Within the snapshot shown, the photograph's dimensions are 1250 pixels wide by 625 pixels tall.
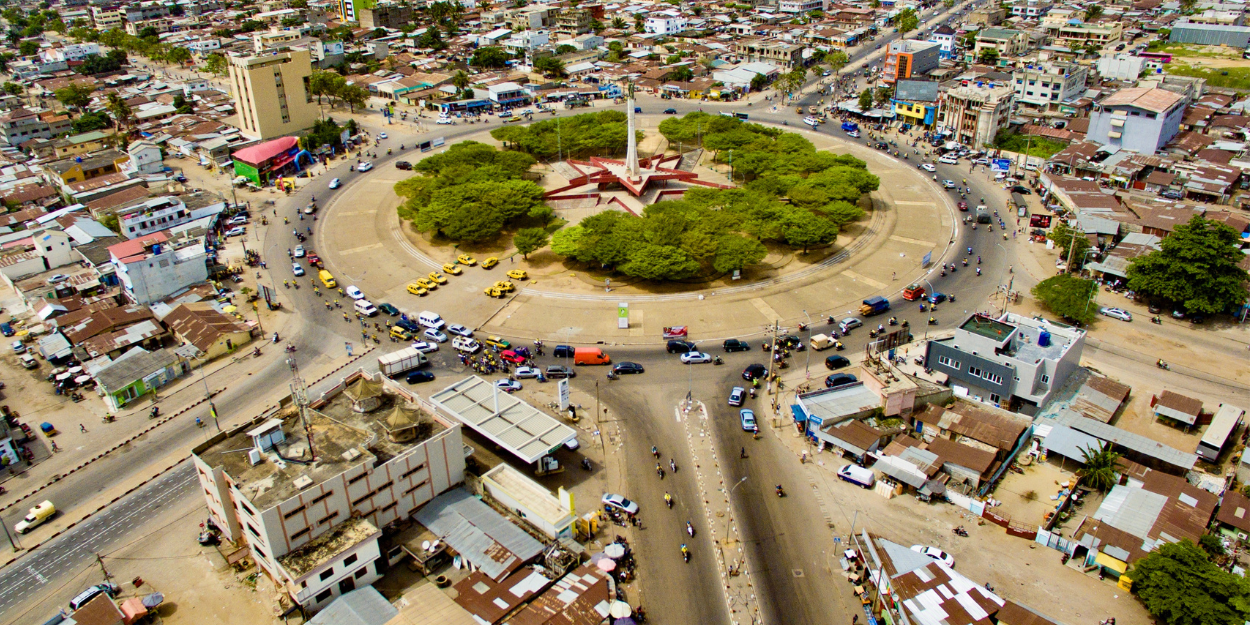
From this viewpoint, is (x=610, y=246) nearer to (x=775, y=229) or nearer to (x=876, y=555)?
(x=775, y=229)

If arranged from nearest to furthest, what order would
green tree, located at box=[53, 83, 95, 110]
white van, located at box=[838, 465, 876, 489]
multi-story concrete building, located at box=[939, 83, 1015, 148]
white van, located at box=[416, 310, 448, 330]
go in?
white van, located at box=[838, 465, 876, 489] → white van, located at box=[416, 310, 448, 330] → multi-story concrete building, located at box=[939, 83, 1015, 148] → green tree, located at box=[53, 83, 95, 110]

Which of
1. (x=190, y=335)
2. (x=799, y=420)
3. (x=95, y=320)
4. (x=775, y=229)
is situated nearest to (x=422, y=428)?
(x=799, y=420)

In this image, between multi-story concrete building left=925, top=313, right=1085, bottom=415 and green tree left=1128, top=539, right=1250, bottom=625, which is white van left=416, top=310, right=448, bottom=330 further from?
green tree left=1128, top=539, right=1250, bottom=625

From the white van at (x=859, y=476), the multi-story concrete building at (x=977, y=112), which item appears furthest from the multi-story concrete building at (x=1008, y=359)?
the multi-story concrete building at (x=977, y=112)

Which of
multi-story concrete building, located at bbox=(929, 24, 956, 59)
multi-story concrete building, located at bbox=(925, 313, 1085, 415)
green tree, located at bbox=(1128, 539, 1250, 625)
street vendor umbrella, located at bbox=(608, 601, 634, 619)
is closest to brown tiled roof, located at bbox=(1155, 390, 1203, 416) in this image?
multi-story concrete building, located at bbox=(925, 313, 1085, 415)

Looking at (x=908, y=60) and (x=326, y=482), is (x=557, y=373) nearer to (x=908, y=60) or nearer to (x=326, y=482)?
(x=326, y=482)

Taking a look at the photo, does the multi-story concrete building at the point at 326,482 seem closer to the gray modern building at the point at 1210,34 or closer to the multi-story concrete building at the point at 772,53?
the multi-story concrete building at the point at 772,53
